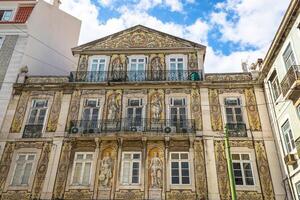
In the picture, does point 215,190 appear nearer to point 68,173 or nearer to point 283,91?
point 283,91

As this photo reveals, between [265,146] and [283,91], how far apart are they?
3.24m

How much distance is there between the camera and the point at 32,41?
20.2m

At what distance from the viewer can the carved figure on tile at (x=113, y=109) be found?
17.1 metres

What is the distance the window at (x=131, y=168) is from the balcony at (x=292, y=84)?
7.84 meters

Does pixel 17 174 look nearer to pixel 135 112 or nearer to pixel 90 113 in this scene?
pixel 90 113

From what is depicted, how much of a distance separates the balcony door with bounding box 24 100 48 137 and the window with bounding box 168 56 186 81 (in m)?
7.74

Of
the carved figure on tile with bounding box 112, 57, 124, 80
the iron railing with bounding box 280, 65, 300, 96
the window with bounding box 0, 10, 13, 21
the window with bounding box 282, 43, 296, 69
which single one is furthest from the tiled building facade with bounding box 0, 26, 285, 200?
the window with bounding box 0, 10, 13, 21

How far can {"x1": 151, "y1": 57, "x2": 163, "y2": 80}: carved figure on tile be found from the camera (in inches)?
728

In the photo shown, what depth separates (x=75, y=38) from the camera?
24.6 meters

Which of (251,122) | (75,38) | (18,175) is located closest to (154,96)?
(251,122)

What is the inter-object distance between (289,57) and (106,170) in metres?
10.5

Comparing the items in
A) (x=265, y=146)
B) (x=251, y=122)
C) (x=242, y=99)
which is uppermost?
(x=242, y=99)

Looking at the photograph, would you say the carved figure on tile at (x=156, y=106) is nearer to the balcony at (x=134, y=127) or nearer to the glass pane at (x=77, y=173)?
the balcony at (x=134, y=127)

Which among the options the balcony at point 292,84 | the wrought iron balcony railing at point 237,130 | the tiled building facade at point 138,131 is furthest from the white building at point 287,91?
the wrought iron balcony railing at point 237,130
